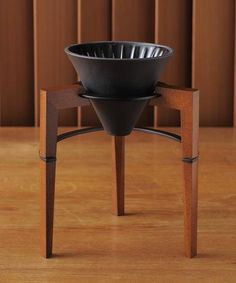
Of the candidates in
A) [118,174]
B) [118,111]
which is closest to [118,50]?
[118,111]

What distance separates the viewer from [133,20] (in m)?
2.12

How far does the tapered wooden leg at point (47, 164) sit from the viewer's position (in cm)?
117

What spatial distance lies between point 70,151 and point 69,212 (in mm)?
471

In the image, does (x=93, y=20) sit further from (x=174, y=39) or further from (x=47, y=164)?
(x=47, y=164)

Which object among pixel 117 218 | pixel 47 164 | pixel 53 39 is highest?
pixel 53 39

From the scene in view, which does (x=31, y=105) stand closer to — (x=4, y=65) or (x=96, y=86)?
(x=4, y=65)

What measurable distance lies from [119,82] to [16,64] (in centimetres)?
107

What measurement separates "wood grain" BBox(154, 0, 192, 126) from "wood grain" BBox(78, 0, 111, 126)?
139 millimetres

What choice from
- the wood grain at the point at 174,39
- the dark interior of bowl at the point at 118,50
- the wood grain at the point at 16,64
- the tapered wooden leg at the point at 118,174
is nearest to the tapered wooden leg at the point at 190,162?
the dark interior of bowl at the point at 118,50

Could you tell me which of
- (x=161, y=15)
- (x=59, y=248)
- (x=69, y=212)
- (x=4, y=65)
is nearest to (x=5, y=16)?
(x=4, y=65)

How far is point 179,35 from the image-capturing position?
2.13 m

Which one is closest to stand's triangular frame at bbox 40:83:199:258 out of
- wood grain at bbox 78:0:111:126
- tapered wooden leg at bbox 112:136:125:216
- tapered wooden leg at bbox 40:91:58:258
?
tapered wooden leg at bbox 40:91:58:258

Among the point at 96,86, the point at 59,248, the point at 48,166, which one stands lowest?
the point at 59,248

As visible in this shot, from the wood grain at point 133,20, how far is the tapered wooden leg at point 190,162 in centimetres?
98
